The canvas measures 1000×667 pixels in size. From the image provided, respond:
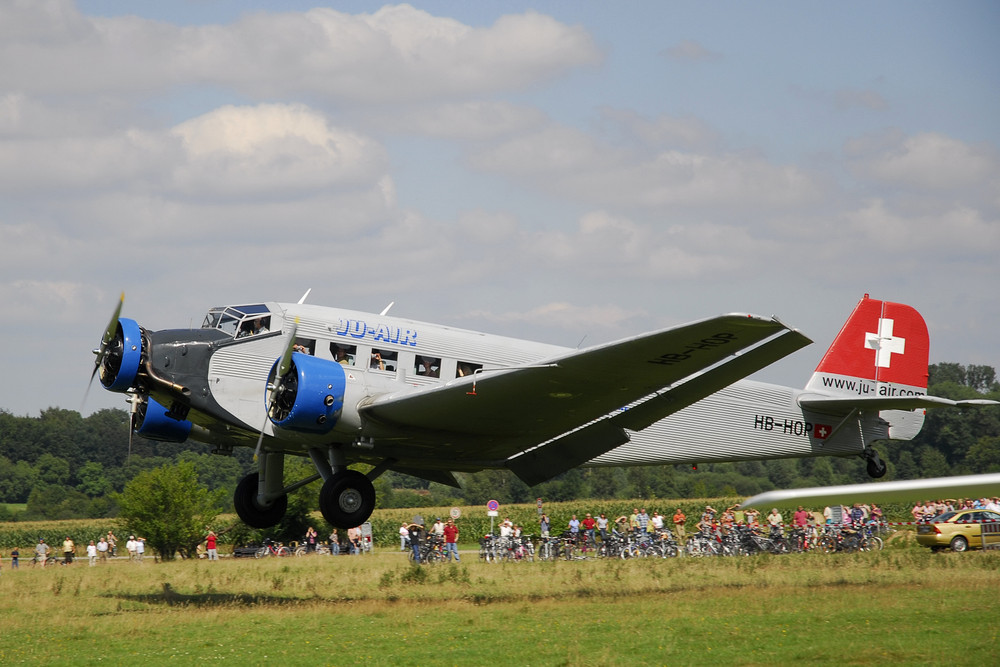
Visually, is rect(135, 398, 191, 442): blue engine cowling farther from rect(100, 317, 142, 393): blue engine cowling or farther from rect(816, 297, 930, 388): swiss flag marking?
rect(816, 297, 930, 388): swiss flag marking

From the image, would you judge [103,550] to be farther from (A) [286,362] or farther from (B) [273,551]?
(A) [286,362]

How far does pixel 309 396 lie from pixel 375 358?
1.60 metres

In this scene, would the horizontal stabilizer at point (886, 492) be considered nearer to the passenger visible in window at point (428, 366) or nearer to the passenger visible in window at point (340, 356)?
the passenger visible in window at point (428, 366)

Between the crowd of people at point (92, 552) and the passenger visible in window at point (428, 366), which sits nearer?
the passenger visible in window at point (428, 366)

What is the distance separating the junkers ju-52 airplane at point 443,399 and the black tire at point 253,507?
0.11 ft

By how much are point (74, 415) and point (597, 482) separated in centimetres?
5851

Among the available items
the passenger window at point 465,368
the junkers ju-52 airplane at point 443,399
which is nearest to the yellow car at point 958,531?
the junkers ju-52 airplane at point 443,399

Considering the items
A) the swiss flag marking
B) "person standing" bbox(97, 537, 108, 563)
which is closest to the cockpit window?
the swiss flag marking

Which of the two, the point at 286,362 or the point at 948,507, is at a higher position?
the point at 286,362

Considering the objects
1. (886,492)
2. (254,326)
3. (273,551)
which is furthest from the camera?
(273,551)

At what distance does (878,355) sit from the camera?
17.9 m

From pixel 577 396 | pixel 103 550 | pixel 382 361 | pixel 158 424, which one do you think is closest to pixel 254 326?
pixel 382 361

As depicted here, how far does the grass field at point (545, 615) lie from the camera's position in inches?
429

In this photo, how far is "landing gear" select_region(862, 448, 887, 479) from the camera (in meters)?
16.3
